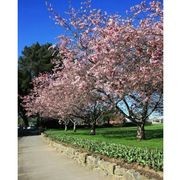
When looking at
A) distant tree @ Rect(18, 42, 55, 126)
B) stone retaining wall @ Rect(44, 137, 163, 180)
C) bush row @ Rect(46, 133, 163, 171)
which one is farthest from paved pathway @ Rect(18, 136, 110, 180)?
distant tree @ Rect(18, 42, 55, 126)

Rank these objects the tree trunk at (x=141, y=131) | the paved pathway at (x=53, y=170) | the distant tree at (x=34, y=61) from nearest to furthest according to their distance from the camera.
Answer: the paved pathway at (x=53, y=170) < the distant tree at (x=34, y=61) < the tree trunk at (x=141, y=131)

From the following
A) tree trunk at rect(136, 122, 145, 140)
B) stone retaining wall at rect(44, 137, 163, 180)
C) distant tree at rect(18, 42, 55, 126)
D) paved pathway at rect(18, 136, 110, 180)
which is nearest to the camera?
stone retaining wall at rect(44, 137, 163, 180)

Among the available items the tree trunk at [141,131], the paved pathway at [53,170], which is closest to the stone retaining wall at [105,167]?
the paved pathway at [53,170]

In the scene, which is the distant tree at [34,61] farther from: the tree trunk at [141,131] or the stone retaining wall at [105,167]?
the tree trunk at [141,131]

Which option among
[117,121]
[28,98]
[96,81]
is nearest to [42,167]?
[96,81]

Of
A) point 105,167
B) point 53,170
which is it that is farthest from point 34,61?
point 105,167

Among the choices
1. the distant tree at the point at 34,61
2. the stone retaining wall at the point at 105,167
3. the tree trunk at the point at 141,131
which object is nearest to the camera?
the stone retaining wall at the point at 105,167

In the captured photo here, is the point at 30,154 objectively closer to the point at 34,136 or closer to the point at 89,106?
the point at 89,106

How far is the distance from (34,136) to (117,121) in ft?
8.43

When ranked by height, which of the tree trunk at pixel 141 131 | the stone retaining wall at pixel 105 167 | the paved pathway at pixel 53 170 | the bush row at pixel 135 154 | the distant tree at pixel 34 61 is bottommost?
the paved pathway at pixel 53 170

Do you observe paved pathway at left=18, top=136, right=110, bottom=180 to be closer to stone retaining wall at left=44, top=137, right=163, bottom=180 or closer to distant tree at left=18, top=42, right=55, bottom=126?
stone retaining wall at left=44, top=137, right=163, bottom=180

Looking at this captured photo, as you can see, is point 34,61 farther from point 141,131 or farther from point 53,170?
point 53,170

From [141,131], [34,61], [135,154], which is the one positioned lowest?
[135,154]

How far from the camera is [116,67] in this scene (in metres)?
4.24
